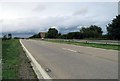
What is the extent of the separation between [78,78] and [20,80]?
2074 millimetres

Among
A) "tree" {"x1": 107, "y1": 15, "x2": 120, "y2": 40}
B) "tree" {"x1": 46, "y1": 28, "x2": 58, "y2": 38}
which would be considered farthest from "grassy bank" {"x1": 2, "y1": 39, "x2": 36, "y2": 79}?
"tree" {"x1": 46, "y1": 28, "x2": 58, "y2": 38}

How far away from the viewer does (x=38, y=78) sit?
9883 millimetres

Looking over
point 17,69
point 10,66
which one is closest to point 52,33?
point 10,66

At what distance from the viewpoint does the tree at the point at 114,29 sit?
2800 inches

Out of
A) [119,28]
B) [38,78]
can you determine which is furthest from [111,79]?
[119,28]

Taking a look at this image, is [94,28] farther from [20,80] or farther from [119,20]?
[20,80]

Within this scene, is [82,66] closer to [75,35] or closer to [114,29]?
[114,29]

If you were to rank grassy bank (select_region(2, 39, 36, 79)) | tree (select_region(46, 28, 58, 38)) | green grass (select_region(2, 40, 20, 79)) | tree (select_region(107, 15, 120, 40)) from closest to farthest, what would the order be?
1. grassy bank (select_region(2, 39, 36, 79))
2. green grass (select_region(2, 40, 20, 79))
3. tree (select_region(107, 15, 120, 40))
4. tree (select_region(46, 28, 58, 38))

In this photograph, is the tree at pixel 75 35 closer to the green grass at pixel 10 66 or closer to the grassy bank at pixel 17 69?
the green grass at pixel 10 66

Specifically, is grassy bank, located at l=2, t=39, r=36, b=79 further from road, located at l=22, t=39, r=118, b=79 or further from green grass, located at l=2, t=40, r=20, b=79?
road, located at l=22, t=39, r=118, b=79

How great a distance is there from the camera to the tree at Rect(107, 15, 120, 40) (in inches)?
2800

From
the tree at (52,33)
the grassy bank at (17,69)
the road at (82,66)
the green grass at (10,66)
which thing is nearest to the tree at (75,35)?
the tree at (52,33)

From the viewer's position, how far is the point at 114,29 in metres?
72.6

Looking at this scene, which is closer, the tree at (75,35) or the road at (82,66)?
the road at (82,66)
